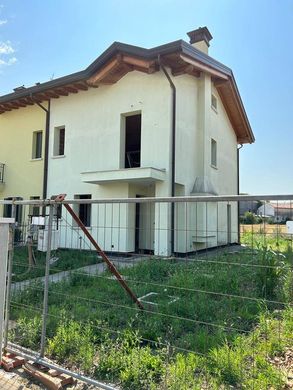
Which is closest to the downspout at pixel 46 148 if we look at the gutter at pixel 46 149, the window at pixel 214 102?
the gutter at pixel 46 149

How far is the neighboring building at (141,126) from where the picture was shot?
451 inches

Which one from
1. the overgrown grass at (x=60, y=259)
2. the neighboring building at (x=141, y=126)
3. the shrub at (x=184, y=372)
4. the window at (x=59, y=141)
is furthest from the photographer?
the window at (x=59, y=141)

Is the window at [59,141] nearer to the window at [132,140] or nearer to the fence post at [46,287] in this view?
the window at [132,140]

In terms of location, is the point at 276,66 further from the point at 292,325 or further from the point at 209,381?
the point at 209,381

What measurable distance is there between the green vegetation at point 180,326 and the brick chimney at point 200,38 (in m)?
13.3

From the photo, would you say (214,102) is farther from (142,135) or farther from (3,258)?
(3,258)

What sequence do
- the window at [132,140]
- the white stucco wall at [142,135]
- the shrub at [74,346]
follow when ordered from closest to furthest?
the shrub at [74,346], the white stucco wall at [142,135], the window at [132,140]

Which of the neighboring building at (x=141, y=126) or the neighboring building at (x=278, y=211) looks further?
the neighboring building at (x=141, y=126)

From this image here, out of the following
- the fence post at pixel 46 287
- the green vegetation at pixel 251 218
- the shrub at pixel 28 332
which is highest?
the green vegetation at pixel 251 218

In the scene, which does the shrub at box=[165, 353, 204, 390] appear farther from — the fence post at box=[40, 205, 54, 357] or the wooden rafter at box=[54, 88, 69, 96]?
the wooden rafter at box=[54, 88, 69, 96]

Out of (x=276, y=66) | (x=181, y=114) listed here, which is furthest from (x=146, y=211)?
(x=276, y=66)

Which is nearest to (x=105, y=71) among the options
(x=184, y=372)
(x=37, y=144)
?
(x=37, y=144)

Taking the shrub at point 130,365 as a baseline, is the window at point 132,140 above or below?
above

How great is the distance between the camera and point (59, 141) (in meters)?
15.4
